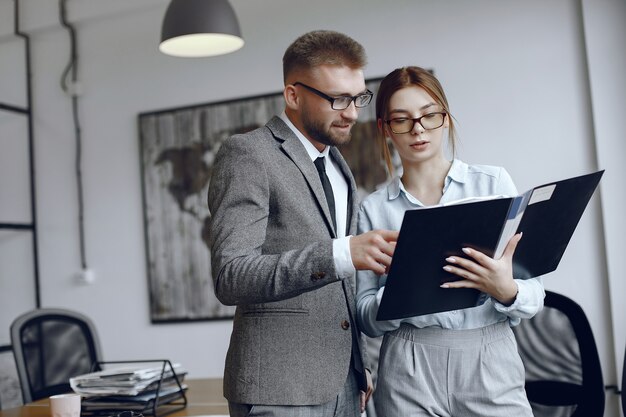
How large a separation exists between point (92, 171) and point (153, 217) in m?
0.52

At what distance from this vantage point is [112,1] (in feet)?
14.1

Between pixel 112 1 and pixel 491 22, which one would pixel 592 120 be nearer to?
pixel 491 22

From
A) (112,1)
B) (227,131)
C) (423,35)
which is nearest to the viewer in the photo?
(423,35)

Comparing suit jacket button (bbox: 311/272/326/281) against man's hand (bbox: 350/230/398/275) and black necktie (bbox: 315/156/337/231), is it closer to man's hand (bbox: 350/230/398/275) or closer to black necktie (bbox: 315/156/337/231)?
man's hand (bbox: 350/230/398/275)

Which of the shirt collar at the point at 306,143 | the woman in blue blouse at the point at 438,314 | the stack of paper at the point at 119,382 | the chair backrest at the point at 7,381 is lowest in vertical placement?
the chair backrest at the point at 7,381

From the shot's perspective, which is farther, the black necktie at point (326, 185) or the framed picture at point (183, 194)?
the framed picture at point (183, 194)

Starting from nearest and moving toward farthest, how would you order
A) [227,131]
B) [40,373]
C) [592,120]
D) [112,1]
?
[40,373] < [592,120] < [227,131] < [112,1]

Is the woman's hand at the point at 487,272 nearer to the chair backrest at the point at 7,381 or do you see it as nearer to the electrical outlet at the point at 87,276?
the electrical outlet at the point at 87,276

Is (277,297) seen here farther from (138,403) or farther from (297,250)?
(138,403)

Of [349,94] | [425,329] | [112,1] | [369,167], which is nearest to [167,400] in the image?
[425,329]

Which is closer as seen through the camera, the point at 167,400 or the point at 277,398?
the point at 277,398

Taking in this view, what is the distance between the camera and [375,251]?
1.35m

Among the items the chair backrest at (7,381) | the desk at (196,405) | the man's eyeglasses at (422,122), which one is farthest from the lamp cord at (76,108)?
the man's eyeglasses at (422,122)

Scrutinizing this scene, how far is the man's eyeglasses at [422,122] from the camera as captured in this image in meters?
1.59
